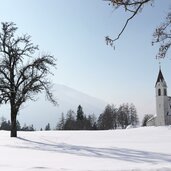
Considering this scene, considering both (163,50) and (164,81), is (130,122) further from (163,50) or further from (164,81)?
(163,50)

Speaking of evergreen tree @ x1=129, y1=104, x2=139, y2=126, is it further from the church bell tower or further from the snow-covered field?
the snow-covered field

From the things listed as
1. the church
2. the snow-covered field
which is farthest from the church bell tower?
the snow-covered field

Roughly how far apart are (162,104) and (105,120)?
2168 centimetres

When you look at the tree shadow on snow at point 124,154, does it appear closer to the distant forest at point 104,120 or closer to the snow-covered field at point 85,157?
the snow-covered field at point 85,157

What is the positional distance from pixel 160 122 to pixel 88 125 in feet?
69.3

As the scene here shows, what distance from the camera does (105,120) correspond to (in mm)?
131375

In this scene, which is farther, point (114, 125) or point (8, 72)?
point (114, 125)

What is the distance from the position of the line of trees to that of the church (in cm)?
1697

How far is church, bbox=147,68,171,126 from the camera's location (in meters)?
117

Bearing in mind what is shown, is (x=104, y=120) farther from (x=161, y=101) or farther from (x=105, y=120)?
(x=161, y=101)

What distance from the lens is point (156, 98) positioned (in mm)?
120250

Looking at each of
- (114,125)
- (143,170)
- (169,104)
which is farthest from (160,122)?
(143,170)

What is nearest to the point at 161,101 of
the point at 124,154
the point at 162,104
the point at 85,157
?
the point at 162,104

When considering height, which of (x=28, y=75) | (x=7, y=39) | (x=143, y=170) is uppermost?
(x=7, y=39)
